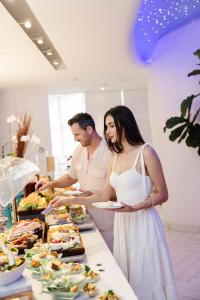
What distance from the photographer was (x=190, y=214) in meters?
4.52

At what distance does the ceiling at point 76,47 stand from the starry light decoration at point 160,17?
0.74 ft

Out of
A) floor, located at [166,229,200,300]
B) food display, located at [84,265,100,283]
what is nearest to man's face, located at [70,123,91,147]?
food display, located at [84,265,100,283]

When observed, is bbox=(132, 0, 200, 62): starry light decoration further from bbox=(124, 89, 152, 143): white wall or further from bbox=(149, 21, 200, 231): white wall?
bbox=(124, 89, 152, 143): white wall

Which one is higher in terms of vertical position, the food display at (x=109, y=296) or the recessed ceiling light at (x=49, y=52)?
the recessed ceiling light at (x=49, y=52)

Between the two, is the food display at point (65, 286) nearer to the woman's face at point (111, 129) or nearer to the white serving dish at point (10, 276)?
the white serving dish at point (10, 276)

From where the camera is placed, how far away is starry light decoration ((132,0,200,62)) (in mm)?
3969

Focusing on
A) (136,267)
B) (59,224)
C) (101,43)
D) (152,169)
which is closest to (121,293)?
(136,267)

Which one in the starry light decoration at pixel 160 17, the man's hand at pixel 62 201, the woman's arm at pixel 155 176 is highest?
the starry light decoration at pixel 160 17

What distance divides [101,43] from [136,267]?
3.38m

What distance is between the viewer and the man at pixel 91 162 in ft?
7.49

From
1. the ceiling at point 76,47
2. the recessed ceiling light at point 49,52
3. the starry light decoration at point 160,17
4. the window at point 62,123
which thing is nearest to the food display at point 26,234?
the ceiling at point 76,47

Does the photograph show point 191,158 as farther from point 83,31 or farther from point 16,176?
point 16,176

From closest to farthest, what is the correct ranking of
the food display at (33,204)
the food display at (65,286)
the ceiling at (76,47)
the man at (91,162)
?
the food display at (65,286) < the food display at (33,204) < the man at (91,162) < the ceiling at (76,47)

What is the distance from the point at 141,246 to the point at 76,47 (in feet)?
11.4
